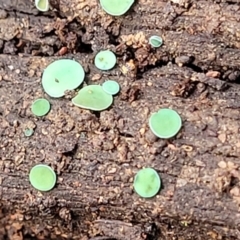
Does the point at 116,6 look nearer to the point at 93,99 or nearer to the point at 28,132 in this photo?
the point at 93,99

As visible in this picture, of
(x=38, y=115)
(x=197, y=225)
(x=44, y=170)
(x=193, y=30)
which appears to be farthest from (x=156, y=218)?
(x=193, y=30)

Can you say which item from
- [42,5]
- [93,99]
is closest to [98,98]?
[93,99]

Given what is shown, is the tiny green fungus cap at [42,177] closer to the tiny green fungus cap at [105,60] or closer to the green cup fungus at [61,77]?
the green cup fungus at [61,77]

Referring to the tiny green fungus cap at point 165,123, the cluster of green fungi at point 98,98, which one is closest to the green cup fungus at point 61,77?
the cluster of green fungi at point 98,98

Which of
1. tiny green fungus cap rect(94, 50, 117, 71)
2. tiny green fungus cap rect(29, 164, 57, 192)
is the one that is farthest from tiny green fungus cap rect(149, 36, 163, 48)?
tiny green fungus cap rect(29, 164, 57, 192)

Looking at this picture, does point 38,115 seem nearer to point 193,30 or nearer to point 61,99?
point 61,99

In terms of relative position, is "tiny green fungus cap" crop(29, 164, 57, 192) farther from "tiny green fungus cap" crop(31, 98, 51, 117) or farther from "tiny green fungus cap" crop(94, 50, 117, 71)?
"tiny green fungus cap" crop(94, 50, 117, 71)
